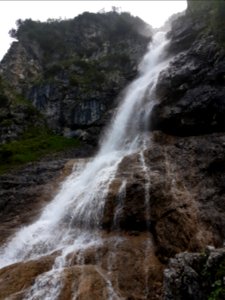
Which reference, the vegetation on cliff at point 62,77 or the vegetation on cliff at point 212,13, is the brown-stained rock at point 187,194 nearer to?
the vegetation on cliff at point 212,13

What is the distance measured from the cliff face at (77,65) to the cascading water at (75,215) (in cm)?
615

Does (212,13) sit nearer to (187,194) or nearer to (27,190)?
(187,194)

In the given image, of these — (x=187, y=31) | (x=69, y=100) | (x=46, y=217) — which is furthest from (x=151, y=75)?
(x=46, y=217)

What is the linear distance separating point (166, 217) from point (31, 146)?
23570mm

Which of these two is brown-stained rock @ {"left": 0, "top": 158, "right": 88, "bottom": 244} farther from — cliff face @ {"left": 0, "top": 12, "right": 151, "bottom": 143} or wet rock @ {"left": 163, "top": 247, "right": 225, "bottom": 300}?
wet rock @ {"left": 163, "top": 247, "right": 225, "bottom": 300}

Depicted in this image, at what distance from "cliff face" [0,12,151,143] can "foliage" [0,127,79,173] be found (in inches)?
69.8

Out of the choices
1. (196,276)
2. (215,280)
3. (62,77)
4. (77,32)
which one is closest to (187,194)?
(196,276)

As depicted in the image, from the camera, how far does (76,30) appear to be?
67500 millimetres

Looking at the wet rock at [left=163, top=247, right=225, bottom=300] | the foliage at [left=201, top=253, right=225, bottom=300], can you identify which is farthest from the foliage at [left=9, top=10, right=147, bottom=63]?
the foliage at [left=201, top=253, right=225, bottom=300]

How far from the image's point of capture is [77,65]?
183 feet

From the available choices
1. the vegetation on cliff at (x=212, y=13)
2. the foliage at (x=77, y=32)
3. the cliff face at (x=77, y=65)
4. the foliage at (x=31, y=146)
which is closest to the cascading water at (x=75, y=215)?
the cliff face at (x=77, y=65)

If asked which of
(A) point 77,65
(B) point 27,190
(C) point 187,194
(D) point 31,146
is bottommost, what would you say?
(B) point 27,190

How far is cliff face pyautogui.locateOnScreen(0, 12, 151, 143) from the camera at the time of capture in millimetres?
45997

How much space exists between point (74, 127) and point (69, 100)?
4.86 metres
